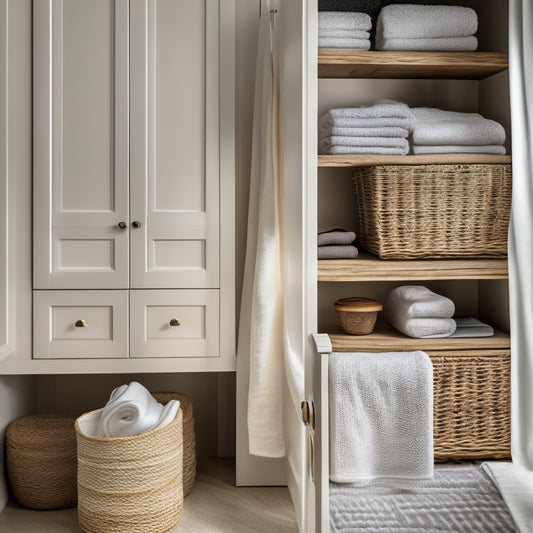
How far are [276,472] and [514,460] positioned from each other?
0.90 metres

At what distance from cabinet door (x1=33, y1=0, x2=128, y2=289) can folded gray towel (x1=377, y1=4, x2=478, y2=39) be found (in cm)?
87

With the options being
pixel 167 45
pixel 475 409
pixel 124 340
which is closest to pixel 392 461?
pixel 475 409

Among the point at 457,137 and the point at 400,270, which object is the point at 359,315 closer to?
the point at 400,270

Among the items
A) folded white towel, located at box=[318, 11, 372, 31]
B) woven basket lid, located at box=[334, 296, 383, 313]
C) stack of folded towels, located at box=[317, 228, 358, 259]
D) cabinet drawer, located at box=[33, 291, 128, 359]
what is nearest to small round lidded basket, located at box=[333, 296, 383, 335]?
woven basket lid, located at box=[334, 296, 383, 313]

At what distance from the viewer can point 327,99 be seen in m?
2.52

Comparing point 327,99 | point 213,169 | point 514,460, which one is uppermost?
point 327,99

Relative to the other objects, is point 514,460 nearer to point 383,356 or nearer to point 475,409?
point 475,409

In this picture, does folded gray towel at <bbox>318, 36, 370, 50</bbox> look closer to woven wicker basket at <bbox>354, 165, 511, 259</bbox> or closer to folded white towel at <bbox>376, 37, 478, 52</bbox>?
folded white towel at <bbox>376, 37, 478, 52</bbox>

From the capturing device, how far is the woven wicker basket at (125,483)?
2162 mm

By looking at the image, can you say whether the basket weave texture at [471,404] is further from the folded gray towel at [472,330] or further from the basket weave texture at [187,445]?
the basket weave texture at [187,445]

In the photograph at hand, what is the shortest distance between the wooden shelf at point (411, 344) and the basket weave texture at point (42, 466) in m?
0.99


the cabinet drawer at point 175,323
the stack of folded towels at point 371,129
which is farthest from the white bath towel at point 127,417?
the stack of folded towels at point 371,129

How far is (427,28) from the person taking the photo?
7.22 ft

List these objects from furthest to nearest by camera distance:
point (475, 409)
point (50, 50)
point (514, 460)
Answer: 1. point (50, 50)
2. point (475, 409)
3. point (514, 460)
